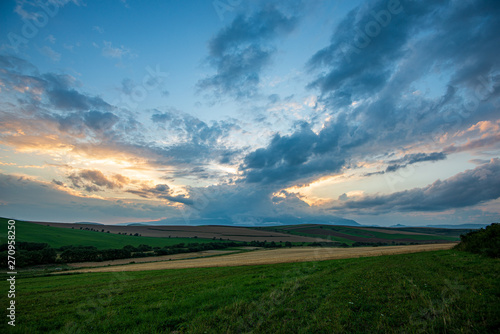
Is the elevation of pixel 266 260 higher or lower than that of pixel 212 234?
higher

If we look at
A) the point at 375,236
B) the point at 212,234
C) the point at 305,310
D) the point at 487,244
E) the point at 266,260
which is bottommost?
the point at 375,236

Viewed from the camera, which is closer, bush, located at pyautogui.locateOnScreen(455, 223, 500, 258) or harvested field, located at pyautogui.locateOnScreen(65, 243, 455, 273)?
bush, located at pyautogui.locateOnScreen(455, 223, 500, 258)

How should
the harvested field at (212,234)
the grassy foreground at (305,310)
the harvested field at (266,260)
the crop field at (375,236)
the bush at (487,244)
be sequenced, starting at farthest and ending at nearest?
the harvested field at (212,234), the crop field at (375,236), the harvested field at (266,260), the bush at (487,244), the grassy foreground at (305,310)

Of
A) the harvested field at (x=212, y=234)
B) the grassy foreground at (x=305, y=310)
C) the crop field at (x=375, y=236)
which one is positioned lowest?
the crop field at (x=375, y=236)

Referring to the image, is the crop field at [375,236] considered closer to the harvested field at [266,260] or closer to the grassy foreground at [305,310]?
the harvested field at [266,260]

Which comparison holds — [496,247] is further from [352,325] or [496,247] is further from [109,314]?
[109,314]

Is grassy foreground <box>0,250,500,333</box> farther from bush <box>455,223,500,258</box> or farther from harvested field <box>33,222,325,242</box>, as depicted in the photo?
harvested field <box>33,222,325,242</box>

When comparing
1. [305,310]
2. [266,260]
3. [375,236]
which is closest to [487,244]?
[305,310]

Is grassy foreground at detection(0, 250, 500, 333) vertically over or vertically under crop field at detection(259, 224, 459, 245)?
over

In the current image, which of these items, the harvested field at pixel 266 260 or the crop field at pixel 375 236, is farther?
the crop field at pixel 375 236

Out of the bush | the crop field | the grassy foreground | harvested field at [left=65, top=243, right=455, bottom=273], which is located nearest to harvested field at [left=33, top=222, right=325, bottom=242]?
the crop field


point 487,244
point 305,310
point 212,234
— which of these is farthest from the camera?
point 212,234

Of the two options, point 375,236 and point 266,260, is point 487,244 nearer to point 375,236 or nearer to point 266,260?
point 266,260

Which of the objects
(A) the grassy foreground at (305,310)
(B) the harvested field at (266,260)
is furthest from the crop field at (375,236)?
(A) the grassy foreground at (305,310)
